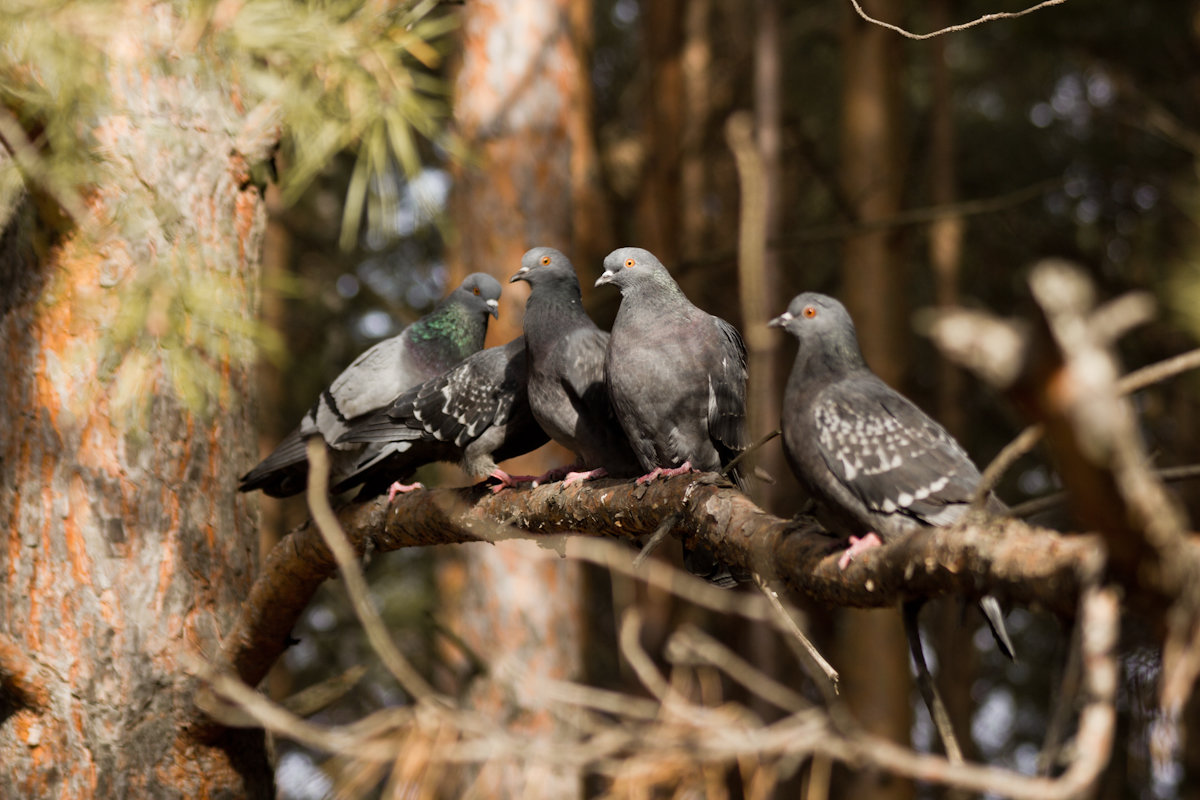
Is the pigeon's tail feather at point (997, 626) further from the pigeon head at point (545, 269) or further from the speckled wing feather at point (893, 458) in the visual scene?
the pigeon head at point (545, 269)

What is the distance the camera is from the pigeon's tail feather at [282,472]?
3.77m

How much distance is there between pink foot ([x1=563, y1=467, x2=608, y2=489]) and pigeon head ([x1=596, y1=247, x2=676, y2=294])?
663 mm

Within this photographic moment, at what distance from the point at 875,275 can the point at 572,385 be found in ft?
12.6

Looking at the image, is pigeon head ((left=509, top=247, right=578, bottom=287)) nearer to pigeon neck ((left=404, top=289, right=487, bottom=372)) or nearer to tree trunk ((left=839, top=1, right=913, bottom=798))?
A: pigeon neck ((left=404, top=289, right=487, bottom=372))

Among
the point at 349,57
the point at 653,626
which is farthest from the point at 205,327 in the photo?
the point at 653,626

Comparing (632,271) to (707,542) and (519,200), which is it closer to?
(707,542)

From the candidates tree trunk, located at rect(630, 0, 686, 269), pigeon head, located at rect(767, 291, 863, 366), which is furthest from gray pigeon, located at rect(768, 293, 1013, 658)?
tree trunk, located at rect(630, 0, 686, 269)

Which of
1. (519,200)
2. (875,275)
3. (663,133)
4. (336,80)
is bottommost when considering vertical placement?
(875,275)

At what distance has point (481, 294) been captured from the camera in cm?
484

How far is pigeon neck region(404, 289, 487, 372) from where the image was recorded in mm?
4668

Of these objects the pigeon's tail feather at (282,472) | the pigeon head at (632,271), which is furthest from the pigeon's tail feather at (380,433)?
the pigeon head at (632,271)

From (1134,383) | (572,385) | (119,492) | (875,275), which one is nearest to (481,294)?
(572,385)

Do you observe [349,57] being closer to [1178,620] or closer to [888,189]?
[1178,620]

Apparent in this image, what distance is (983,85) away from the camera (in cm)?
1238
